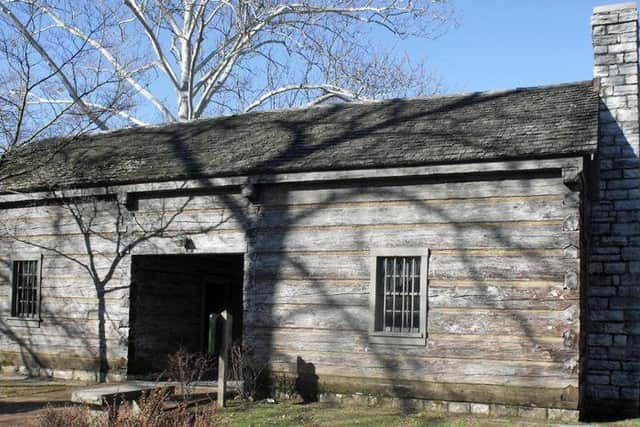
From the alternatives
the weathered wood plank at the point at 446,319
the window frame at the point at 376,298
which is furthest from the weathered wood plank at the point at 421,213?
the weathered wood plank at the point at 446,319

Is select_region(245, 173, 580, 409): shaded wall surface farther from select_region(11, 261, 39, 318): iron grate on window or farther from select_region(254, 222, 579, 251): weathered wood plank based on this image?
select_region(11, 261, 39, 318): iron grate on window

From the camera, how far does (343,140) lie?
1377 centimetres

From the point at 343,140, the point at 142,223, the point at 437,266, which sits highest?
the point at 343,140

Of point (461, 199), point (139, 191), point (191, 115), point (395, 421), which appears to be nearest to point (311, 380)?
point (395, 421)

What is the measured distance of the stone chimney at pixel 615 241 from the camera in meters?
13.2

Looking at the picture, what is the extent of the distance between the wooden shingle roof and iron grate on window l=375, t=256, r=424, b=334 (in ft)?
5.15

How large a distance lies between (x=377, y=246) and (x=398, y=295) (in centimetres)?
83

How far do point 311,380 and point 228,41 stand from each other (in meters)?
18.0

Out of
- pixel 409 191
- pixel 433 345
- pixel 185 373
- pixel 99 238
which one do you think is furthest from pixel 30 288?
pixel 433 345

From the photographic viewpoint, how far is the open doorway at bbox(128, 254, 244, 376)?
1514 centimetres

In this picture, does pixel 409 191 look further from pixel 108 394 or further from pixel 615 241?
pixel 108 394

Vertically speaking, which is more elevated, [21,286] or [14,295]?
[21,286]

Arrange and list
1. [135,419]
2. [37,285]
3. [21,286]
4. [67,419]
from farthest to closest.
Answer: [21,286]
[37,285]
[67,419]
[135,419]

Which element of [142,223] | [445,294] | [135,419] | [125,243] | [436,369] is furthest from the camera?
[125,243]
